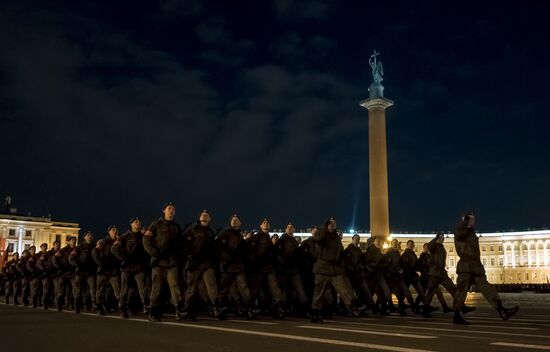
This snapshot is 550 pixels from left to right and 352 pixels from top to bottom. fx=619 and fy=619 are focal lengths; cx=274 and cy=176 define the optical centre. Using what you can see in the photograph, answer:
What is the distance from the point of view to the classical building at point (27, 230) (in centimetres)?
10744

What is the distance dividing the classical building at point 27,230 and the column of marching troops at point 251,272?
317ft

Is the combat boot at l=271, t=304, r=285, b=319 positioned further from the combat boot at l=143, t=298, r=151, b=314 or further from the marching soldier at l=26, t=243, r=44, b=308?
the marching soldier at l=26, t=243, r=44, b=308

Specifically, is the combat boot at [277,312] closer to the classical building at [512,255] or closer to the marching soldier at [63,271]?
the marching soldier at [63,271]

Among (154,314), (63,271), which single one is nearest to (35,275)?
(63,271)

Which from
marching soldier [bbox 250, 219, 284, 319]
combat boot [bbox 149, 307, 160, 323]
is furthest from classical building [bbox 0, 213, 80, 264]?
combat boot [bbox 149, 307, 160, 323]

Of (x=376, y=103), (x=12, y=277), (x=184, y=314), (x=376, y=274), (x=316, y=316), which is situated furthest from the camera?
(x=376, y=103)

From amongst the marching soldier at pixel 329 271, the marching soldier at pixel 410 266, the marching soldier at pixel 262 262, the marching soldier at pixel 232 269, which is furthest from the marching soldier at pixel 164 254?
the marching soldier at pixel 410 266

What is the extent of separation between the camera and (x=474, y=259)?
1242 cm

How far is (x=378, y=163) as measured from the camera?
4166cm

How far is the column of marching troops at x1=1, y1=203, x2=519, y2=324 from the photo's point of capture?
1277 cm

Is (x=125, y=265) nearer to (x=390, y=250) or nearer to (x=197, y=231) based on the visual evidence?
(x=197, y=231)

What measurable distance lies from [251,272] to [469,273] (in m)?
5.21

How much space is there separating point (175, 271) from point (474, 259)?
6139 mm

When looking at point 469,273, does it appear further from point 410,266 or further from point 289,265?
point 410,266
